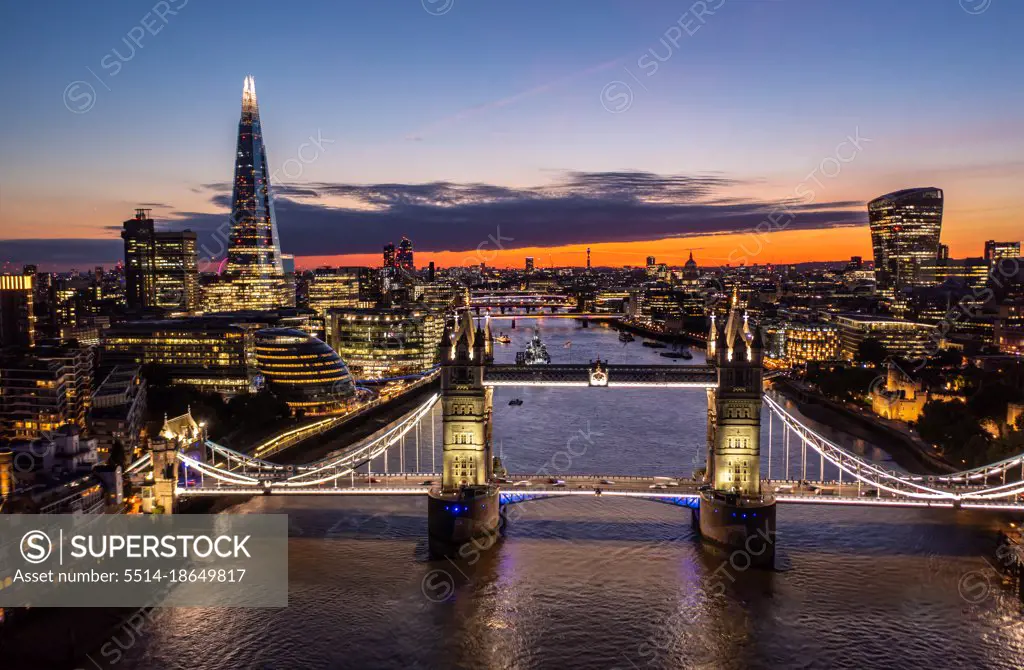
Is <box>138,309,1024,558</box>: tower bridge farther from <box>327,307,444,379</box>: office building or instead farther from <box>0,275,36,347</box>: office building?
<box>0,275,36,347</box>: office building

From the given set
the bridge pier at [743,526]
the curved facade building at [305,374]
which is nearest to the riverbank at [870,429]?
the bridge pier at [743,526]

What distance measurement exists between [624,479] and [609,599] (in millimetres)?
4844

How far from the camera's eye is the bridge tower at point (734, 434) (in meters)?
21.7

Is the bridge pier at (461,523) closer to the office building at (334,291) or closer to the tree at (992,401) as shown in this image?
the tree at (992,401)

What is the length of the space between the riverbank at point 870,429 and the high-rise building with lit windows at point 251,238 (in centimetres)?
5406

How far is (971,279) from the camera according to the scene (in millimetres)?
110125

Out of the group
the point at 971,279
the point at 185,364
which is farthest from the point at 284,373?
the point at 971,279

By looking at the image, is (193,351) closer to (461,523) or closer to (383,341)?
(383,341)

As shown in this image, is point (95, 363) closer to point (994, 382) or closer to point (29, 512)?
point (29, 512)

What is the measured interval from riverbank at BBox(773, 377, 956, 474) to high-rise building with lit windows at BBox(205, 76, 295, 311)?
177 ft

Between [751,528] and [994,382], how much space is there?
23.5 meters

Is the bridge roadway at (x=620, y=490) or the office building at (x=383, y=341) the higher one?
the office building at (x=383, y=341)

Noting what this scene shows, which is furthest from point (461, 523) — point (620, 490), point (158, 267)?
point (158, 267)

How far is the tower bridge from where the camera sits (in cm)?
2172
